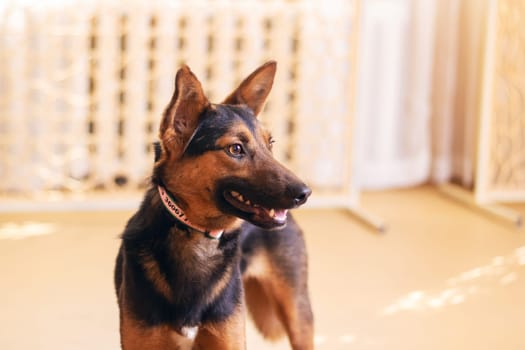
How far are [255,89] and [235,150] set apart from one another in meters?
0.23

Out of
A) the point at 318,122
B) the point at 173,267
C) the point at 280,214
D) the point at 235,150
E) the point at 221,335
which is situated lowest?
the point at 318,122

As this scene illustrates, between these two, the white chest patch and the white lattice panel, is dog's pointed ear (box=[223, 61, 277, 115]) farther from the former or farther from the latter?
the white lattice panel

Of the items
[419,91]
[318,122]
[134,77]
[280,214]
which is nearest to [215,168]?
[280,214]

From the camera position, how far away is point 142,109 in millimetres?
3668

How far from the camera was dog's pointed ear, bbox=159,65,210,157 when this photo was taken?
1479mm

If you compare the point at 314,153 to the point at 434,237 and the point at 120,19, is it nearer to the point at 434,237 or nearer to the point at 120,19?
the point at 434,237

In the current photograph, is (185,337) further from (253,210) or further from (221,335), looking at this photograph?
(253,210)

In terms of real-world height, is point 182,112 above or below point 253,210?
above

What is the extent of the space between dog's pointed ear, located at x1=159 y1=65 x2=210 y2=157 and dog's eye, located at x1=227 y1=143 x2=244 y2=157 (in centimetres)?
8

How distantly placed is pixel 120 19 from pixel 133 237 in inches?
85.9

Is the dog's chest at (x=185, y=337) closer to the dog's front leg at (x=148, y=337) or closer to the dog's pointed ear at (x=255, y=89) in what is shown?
the dog's front leg at (x=148, y=337)

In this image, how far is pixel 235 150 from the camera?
1496 millimetres

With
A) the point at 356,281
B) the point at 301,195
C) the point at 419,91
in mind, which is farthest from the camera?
the point at 419,91

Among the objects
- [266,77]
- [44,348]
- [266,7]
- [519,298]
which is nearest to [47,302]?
[44,348]
